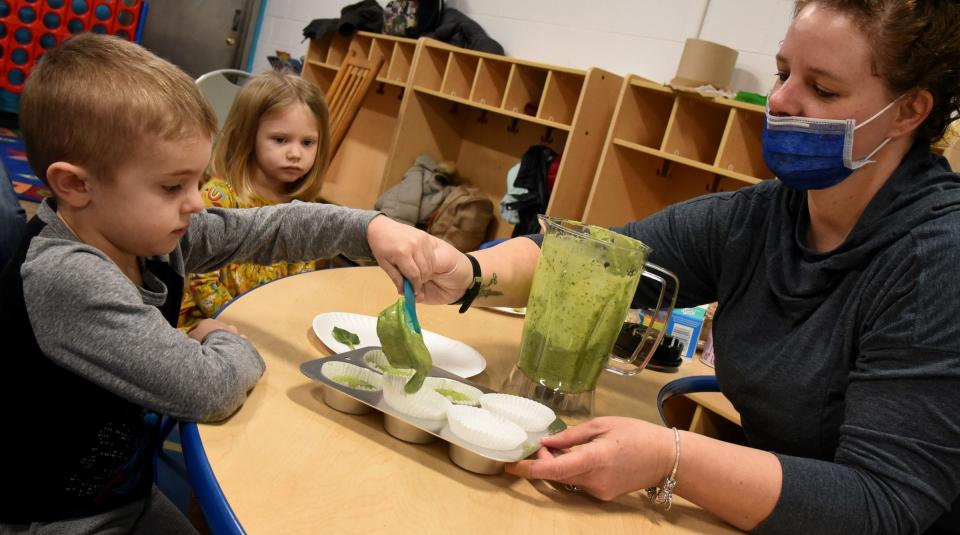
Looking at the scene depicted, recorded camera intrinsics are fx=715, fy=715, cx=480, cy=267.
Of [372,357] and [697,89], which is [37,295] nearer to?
[372,357]

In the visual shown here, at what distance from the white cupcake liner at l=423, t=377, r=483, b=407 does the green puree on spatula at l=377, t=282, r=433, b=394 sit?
28 mm

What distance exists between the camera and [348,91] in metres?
4.49

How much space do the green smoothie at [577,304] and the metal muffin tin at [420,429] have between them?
0.14m

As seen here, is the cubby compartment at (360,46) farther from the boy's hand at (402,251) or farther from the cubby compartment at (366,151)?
the boy's hand at (402,251)

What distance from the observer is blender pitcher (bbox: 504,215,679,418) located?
1.08m

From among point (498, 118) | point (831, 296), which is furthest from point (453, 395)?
point (498, 118)

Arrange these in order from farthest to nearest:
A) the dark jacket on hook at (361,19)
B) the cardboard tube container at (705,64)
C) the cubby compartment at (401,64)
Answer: the dark jacket on hook at (361,19) < the cubby compartment at (401,64) < the cardboard tube container at (705,64)

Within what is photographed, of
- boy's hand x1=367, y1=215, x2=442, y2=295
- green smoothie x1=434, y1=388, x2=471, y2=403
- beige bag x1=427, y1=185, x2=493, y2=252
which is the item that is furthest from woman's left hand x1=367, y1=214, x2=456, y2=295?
beige bag x1=427, y1=185, x2=493, y2=252

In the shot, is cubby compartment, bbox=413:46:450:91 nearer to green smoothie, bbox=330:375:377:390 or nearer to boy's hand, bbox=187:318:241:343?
boy's hand, bbox=187:318:241:343

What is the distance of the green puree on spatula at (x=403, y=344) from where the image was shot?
0.97 metres

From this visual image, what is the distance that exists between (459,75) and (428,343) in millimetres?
3042

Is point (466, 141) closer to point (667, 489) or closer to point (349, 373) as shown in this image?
point (349, 373)

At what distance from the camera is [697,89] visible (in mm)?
2959

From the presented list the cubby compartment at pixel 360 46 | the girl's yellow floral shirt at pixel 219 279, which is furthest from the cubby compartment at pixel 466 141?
the girl's yellow floral shirt at pixel 219 279
